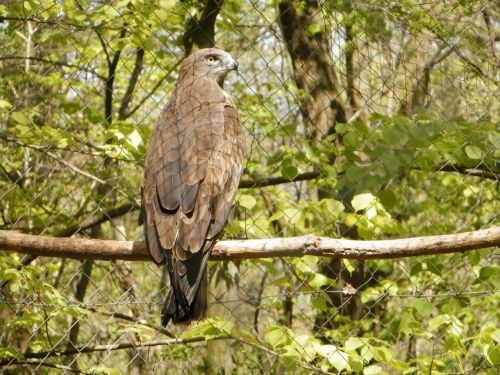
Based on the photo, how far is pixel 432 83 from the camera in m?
4.26

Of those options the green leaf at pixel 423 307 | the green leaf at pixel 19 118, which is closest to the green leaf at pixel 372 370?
the green leaf at pixel 423 307

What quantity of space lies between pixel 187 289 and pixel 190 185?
1.70 feet

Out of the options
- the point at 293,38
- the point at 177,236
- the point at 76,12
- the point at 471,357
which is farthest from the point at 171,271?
the point at 471,357

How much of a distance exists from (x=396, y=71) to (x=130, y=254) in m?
1.84

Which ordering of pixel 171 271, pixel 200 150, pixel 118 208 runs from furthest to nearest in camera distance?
pixel 118 208 < pixel 200 150 < pixel 171 271

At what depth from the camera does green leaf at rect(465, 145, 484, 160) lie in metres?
3.89

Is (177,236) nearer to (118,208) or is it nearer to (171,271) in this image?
(171,271)

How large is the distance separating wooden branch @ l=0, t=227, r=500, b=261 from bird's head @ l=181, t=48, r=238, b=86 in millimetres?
1570

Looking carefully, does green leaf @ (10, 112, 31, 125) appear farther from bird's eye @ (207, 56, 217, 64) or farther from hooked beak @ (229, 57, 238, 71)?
hooked beak @ (229, 57, 238, 71)

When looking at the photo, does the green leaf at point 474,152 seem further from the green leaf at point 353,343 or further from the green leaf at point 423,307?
the green leaf at point 353,343

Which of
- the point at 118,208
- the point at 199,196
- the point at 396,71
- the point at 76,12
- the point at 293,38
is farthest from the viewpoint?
the point at 293,38

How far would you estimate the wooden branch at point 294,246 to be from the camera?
2.95 metres

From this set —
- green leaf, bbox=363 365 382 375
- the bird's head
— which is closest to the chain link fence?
green leaf, bbox=363 365 382 375

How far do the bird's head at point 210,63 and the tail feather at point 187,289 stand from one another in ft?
5.10
